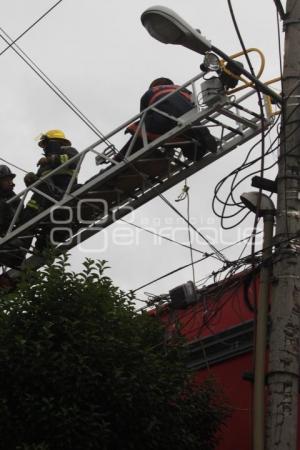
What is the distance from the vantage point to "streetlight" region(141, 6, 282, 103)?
25.9ft

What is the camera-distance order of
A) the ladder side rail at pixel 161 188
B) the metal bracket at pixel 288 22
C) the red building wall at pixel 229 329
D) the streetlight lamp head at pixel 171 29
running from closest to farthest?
the streetlight lamp head at pixel 171 29 < the metal bracket at pixel 288 22 < the red building wall at pixel 229 329 < the ladder side rail at pixel 161 188

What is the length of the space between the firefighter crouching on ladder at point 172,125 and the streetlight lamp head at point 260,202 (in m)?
1.72

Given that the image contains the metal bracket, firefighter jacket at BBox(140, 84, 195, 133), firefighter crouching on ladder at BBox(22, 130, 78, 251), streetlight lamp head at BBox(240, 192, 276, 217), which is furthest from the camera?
firefighter crouching on ladder at BBox(22, 130, 78, 251)

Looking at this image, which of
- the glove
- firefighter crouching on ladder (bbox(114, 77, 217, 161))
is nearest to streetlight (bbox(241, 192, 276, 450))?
firefighter crouching on ladder (bbox(114, 77, 217, 161))

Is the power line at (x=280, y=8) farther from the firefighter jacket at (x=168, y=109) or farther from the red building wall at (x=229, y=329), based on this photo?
the red building wall at (x=229, y=329)

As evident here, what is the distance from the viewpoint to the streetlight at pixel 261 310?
7.80m

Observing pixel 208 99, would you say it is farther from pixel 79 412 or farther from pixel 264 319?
pixel 79 412

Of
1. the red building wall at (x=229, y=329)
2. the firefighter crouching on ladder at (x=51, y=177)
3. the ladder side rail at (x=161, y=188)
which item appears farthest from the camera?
the firefighter crouching on ladder at (x=51, y=177)

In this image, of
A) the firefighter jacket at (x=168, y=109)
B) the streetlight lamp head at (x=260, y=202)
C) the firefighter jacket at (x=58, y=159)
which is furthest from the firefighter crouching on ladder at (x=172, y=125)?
the streetlight lamp head at (x=260, y=202)

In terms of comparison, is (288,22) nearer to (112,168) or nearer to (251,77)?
(251,77)

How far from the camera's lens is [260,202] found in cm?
856

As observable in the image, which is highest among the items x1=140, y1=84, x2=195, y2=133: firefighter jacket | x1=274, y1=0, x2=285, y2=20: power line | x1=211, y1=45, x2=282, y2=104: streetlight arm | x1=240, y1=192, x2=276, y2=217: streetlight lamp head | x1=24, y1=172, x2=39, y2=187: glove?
x1=274, y1=0, x2=285, y2=20: power line

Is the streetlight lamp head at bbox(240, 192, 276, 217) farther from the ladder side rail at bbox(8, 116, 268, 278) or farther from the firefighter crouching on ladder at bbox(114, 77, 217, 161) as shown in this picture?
the ladder side rail at bbox(8, 116, 268, 278)

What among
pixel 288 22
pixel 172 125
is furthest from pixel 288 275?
pixel 172 125
